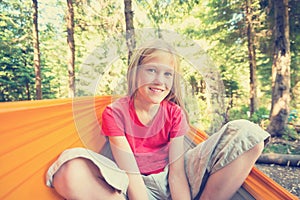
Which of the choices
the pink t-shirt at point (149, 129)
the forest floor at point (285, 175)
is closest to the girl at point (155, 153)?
the pink t-shirt at point (149, 129)

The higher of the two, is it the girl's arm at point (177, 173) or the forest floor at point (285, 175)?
the girl's arm at point (177, 173)

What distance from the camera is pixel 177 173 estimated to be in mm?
832

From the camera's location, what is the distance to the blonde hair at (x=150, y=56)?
71 cm

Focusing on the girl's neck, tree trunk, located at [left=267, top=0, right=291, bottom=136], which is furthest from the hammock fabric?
tree trunk, located at [left=267, top=0, right=291, bottom=136]

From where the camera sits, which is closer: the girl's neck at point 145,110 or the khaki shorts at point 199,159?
the khaki shorts at point 199,159

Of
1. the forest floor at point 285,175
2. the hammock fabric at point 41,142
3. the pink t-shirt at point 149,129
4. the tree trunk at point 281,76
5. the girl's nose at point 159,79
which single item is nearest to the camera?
the hammock fabric at point 41,142

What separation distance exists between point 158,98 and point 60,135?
1.12 ft

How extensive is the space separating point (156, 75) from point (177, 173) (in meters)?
0.34

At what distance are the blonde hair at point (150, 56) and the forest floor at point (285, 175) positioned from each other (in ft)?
4.12

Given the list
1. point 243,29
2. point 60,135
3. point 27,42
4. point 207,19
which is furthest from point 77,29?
point 60,135

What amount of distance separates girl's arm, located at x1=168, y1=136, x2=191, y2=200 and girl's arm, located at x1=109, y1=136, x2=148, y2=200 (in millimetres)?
103

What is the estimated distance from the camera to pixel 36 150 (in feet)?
2.32

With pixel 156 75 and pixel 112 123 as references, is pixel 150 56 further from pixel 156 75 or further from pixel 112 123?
pixel 112 123

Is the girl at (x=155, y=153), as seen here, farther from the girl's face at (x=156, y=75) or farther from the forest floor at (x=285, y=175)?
the forest floor at (x=285, y=175)
